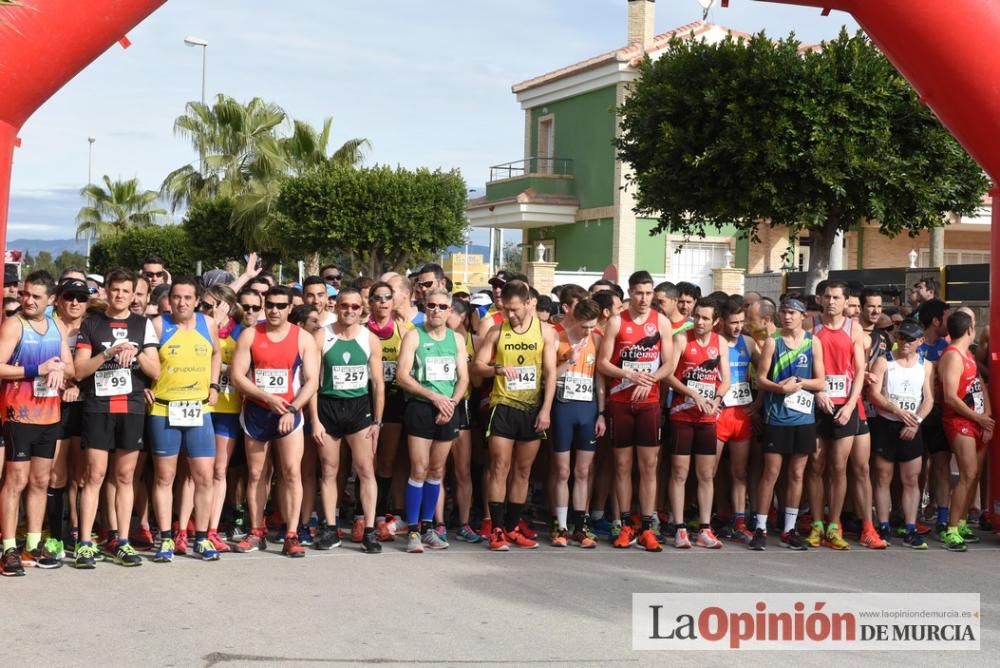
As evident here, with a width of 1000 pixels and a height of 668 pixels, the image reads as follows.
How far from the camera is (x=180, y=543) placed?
26.2 ft

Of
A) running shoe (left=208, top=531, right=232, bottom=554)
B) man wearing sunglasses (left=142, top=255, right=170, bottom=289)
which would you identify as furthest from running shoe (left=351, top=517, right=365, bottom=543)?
man wearing sunglasses (left=142, top=255, right=170, bottom=289)

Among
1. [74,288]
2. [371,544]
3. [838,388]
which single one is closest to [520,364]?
[371,544]

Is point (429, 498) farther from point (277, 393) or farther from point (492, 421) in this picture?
point (277, 393)

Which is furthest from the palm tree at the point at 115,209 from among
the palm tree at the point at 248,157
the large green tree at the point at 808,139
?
the large green tree at the point at 808,139

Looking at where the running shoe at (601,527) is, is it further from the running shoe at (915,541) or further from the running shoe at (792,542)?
the running shoe at (915,541)

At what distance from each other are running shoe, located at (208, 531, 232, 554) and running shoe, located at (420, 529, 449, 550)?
1.37 meters

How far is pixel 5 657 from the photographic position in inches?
214

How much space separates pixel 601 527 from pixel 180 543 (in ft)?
10.4

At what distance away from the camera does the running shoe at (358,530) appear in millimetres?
8570

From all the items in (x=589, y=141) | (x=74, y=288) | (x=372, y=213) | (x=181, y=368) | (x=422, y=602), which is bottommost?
(x=422, y=602)

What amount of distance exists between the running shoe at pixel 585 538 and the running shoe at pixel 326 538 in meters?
1.74

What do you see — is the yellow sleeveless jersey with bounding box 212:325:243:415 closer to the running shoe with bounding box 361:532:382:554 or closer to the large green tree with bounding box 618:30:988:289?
the running shoe with bounding box 361:532:382:554

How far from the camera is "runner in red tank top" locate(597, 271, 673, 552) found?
8594 mm

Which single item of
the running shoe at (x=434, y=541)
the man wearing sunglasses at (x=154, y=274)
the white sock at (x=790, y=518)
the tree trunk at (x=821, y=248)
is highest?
the tree trunk at (x=821, y=248)
